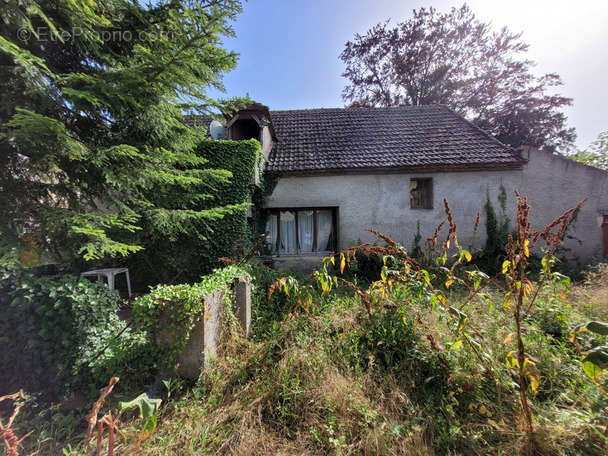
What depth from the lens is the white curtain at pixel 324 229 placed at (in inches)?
301

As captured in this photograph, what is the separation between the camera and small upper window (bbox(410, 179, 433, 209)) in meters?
7.55

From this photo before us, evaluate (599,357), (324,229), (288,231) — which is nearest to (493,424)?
(599,357)

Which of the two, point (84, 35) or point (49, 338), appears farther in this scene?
point (84, 35)

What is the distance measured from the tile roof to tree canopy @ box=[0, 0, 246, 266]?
3946 mm

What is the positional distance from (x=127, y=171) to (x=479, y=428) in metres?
5.63

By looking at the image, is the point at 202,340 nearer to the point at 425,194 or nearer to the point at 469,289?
the point at 469,289

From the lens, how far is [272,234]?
25.2ft

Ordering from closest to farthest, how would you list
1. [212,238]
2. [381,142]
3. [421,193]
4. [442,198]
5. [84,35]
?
[84,35], [212,238], [442,198], [421,193], [381,142]

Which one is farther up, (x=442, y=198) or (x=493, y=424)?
(x=442, y=198)

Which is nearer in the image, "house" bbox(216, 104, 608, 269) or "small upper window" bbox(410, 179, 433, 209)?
"house" bbox(216, 104, 608, 269)

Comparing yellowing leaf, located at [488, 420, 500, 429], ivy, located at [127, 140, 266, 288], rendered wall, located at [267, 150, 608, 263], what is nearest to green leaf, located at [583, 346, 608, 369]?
yellowing leaf, located at [488, 420, 500, 429]

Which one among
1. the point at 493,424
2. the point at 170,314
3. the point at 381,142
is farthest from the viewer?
the point at 381,142

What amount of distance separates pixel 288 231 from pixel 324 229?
1.28 metres

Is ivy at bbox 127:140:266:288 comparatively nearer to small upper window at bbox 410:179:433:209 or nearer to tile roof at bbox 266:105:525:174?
tile roof at bbox 266:105:525:174
